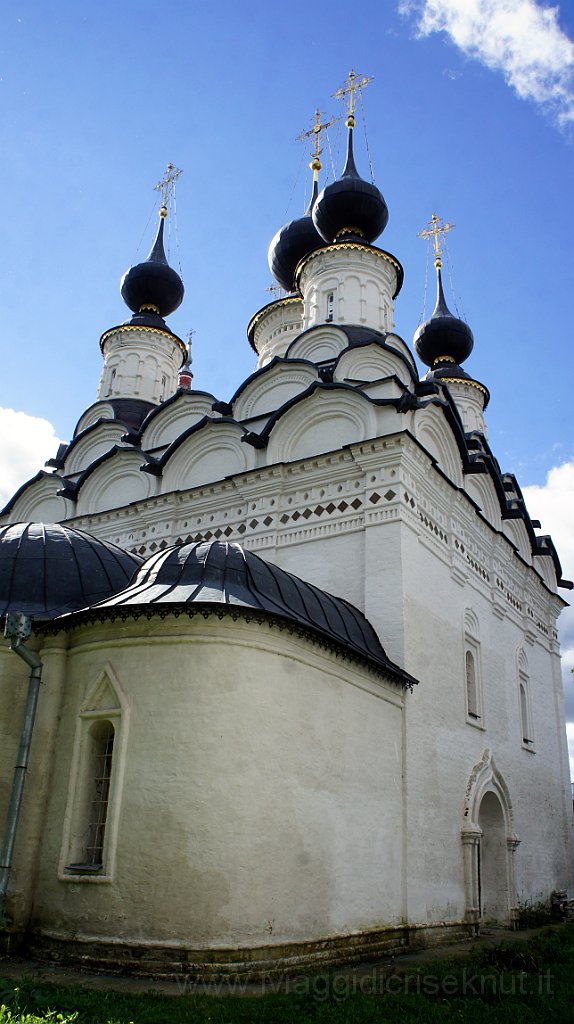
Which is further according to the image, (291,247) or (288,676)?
(291,247)

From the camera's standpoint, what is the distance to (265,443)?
9727mm

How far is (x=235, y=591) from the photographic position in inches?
245

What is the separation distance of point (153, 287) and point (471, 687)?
29.2 feet

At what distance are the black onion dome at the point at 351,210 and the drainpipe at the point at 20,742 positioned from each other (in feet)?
28.5

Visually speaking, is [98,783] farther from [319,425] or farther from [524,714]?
[524,714]

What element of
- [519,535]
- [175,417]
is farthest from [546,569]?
[175,417]

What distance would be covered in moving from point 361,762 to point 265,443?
4206 mm

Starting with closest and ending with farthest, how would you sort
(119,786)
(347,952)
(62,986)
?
(62,986)
(119,786)
(347,952)

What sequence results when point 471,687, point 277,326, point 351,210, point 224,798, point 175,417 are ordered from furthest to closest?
point 277,326
point 351,210
point 175,417
point 471,687
point 224,798

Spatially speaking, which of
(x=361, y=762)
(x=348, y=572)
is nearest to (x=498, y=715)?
(x=348, y=572)

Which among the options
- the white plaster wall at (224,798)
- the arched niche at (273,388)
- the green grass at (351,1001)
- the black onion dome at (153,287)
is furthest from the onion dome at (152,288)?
the green grass at (351,1001)

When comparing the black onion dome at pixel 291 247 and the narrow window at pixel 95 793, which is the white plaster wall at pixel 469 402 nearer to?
the black onion dome at pixel 291 247

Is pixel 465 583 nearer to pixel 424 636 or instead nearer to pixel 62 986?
pixel 424 636

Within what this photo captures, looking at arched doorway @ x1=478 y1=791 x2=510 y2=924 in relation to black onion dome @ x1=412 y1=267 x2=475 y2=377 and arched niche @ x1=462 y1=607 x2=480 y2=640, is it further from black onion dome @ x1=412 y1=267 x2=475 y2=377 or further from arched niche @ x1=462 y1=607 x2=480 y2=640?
black onion dome @ x1=412 y1=267 x2=475 y2=377
